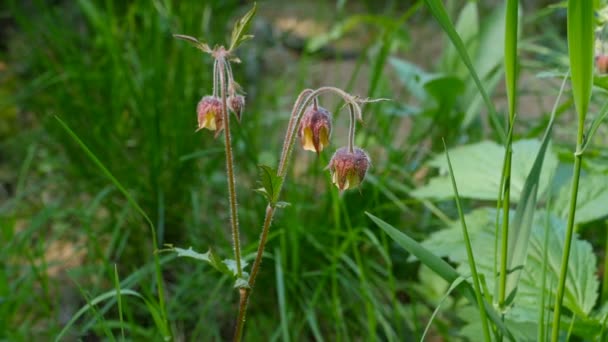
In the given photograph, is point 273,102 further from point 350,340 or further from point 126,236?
point 350,340

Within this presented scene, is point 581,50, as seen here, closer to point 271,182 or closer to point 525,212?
point 525,212

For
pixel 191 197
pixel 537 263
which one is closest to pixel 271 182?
pixel 537 263

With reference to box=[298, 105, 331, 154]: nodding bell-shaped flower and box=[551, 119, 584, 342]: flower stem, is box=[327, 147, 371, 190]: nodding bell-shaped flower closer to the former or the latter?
box=[298, 105, 331, 154]: nodding bell-shaped flower

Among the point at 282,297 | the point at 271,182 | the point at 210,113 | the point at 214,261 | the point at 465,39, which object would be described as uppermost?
the point at 465,39

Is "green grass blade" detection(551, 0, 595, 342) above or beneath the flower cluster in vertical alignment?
above

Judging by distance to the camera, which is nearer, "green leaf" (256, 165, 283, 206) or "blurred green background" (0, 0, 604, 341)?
"green leaf" (256, 165, 283, 206)

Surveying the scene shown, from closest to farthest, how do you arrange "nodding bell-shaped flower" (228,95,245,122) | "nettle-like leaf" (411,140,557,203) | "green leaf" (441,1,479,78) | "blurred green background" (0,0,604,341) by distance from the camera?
"nodding bell-shaped flower" (228,95,245,122) < "nettle-like leaf" (411,140,557,203) < "blurred green background" (0,0,604,341) < "green leaf" (441,1,479,78)

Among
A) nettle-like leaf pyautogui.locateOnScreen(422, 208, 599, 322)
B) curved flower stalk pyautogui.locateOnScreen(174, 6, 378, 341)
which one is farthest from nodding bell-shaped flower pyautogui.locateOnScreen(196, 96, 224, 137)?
nettle-like leaf pyautogui.locateOnScreen(422, 208, 599, 322)

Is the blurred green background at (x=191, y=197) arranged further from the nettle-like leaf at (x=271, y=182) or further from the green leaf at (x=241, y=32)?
the green leaf at (x=241, y=32)
